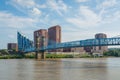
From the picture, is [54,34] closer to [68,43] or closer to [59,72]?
[68,43]

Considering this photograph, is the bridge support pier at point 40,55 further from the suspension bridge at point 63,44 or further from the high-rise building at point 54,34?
the high-rise building at point 54,34

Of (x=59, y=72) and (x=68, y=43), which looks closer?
(x=59, y=72)

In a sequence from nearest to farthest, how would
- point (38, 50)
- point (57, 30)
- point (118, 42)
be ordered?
point (118, 42)
point (38, 50)
point (57, 30)

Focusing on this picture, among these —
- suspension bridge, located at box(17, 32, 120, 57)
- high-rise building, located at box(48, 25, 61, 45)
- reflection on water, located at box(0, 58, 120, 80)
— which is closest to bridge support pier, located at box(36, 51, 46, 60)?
suspension bridge, located at box(17, 32, 120, 57)

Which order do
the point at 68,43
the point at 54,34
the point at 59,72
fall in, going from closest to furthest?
the point at 59,72
the point at 68,43
the point at 54,34

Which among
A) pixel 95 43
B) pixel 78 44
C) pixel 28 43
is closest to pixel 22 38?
pixel 28 43

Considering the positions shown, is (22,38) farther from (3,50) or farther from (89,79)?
(89,79)

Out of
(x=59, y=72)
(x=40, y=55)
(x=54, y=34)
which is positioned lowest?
(x=59, y=72)

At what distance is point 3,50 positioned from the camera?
176 meters

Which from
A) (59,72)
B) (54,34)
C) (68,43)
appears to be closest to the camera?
(59,72)

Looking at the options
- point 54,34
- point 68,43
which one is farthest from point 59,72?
point 54,34

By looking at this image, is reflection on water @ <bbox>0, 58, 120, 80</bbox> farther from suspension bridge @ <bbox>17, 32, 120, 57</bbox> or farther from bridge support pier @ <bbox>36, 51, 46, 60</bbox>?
bridge support pier @ <bbox>36, 51, 46, 60</bbox>

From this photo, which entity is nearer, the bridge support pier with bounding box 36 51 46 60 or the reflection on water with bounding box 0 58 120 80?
the reflection on water with bounding box 0 58 120 80

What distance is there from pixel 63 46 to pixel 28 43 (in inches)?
1726
